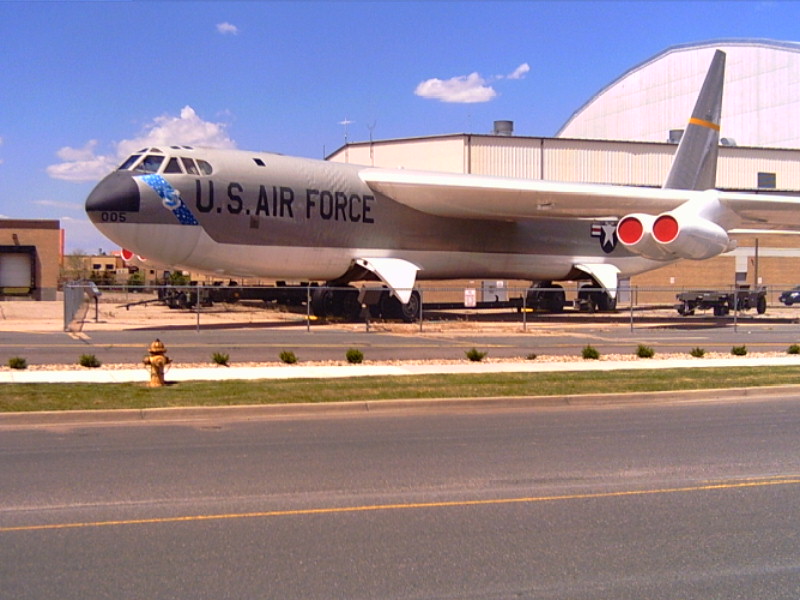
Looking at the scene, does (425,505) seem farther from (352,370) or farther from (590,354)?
(590,354)

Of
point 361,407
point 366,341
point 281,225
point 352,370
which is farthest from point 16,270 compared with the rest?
point 361,407

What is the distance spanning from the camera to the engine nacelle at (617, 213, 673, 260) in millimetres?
33000

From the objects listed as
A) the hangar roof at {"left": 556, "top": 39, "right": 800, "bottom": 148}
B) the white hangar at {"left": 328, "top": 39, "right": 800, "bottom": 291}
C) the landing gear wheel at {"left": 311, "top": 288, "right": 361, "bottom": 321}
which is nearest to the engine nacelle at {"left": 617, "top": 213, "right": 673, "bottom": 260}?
the landing gear wheel at {"left": 311, "top": 288, "right": 361, "bottom": 321}

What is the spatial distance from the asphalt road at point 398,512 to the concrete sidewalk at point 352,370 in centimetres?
510

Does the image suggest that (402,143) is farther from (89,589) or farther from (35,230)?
(89,589)

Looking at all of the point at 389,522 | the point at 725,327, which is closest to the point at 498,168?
the point at 725,327

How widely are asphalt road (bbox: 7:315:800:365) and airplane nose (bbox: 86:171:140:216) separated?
3.67 m

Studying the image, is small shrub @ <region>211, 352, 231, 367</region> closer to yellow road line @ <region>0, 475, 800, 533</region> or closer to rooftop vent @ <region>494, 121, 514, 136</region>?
yellow road line @ <region>0, 475, 800, 533</region>

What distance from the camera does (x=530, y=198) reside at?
34.0 m

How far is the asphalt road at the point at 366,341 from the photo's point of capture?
2128 cm

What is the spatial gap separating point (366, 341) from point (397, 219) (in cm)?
982

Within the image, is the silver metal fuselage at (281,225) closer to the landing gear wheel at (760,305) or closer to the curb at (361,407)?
the landing gear wheel at (760,305)

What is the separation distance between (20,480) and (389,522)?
3.90 metres

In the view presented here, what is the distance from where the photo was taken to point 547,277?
40.6 meters
